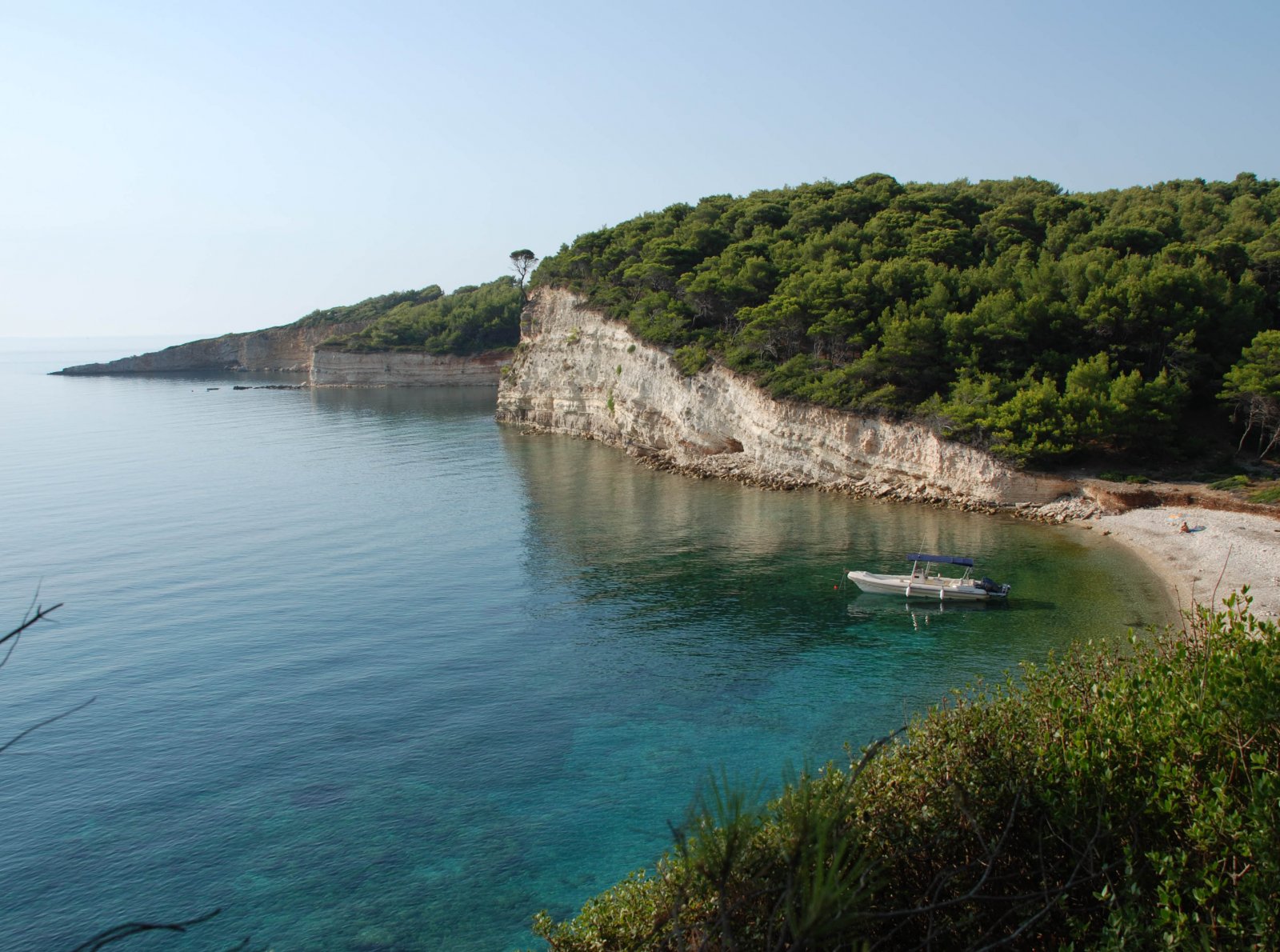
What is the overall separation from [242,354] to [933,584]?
167295 mm

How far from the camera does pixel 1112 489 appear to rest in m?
43.3

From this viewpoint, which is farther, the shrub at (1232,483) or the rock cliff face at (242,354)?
the rock cliff face at (242,354)

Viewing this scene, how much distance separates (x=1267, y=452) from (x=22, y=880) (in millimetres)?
55184

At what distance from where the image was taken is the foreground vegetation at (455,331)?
13388 cm

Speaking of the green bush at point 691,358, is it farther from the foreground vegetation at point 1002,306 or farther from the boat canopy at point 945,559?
the boat canopy at point 945,559

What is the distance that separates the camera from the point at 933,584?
34.0 metres

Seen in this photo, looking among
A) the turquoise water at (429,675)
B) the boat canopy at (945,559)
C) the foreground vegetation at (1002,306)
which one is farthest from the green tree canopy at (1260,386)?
the boat canopy at (945,559)

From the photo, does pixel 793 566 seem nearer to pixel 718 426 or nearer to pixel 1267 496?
pixel 1267 496

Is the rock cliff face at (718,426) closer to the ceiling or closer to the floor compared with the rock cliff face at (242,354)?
closer to the floor

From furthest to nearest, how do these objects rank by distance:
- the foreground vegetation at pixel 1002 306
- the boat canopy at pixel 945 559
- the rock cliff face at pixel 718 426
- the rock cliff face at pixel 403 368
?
1. the rock cliff face at pixel 403 368
2. the rock cliff face at pixel 718 426
3. the foreground vegetation at pixel 1002 306
4. the boat canopy at pixel 945 559

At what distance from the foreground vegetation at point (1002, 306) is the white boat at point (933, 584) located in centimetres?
1432

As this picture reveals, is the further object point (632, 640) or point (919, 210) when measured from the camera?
point (919, 210)

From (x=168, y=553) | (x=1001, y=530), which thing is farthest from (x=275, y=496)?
(x=1001, y=530)

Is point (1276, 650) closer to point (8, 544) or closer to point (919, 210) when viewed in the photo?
point (8, 544)
